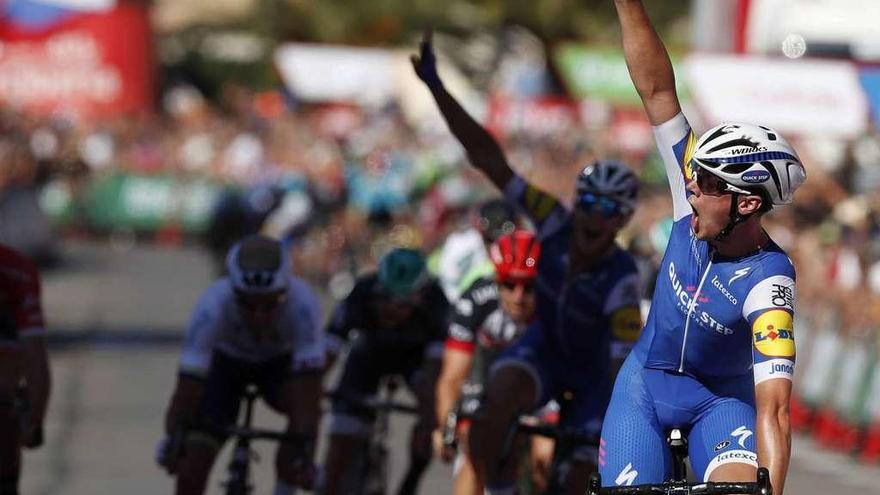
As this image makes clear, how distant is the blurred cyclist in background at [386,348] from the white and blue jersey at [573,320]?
1196 millimetres

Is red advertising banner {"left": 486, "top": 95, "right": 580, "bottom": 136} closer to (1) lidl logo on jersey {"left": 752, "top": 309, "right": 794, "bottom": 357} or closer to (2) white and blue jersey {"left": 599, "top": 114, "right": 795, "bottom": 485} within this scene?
(2) white and blue jersey {"left": 599, "top": 114, "right": 795, "bottom": 485}

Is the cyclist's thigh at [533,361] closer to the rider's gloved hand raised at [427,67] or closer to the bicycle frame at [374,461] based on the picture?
the rider's gloved hand raised at [427,67]

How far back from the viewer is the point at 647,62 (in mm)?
7230

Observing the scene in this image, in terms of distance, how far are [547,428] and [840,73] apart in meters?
10.5

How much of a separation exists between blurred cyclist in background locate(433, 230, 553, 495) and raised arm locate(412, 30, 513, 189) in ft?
1.04

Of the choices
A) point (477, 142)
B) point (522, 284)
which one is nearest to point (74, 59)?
point (477, 142)

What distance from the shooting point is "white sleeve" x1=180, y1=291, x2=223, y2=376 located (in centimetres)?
922

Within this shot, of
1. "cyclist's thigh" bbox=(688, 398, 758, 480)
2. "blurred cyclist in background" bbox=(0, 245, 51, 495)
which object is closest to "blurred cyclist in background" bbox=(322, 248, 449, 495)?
"blurred cyclist in background" bbox=(0, 245, 51, 495)

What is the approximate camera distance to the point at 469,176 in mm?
24891

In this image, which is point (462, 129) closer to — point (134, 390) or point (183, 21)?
point (134, 390)

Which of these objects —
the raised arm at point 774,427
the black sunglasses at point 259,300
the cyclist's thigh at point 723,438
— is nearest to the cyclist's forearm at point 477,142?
the black sunglasses at point 259,300

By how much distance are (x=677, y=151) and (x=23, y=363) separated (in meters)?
3.44

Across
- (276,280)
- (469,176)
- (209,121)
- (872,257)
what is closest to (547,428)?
(276,280)

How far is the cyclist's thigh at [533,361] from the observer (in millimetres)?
9031
